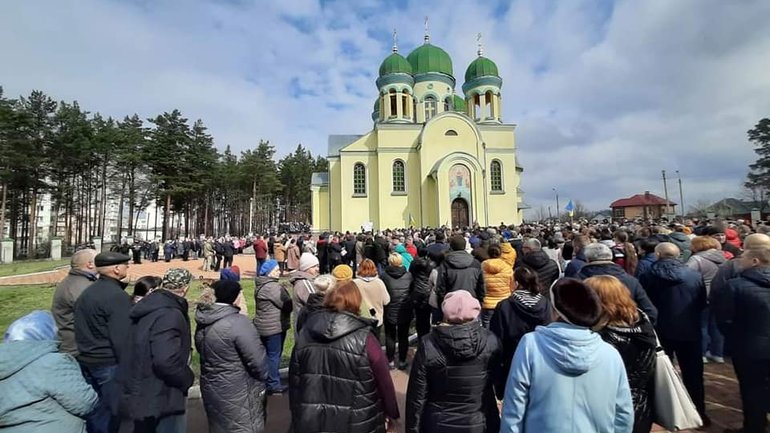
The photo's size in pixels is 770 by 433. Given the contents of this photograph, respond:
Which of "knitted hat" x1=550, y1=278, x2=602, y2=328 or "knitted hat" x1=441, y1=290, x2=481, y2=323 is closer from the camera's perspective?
"knitted hat" x1=550, y1=278, x2=602, y2=328

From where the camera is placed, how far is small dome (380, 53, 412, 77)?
3534cm

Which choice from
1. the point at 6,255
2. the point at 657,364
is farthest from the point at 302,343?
the point at 6,255

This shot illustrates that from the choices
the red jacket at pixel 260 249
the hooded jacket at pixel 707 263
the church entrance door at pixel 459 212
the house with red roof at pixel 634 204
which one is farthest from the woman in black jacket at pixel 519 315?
the house with red roof at pixel 634 204

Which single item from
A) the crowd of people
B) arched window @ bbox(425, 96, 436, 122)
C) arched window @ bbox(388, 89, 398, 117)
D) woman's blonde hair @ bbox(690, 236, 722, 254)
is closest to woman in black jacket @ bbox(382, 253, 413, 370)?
the crowd of people

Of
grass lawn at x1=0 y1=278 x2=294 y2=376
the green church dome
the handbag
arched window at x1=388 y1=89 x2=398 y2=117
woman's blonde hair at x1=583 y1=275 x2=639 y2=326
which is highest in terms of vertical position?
the green church dome

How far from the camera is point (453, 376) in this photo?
253cm

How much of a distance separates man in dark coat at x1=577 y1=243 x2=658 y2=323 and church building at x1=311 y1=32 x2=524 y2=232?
89.1 ft

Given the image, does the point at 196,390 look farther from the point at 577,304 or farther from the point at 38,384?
the point at 577,304

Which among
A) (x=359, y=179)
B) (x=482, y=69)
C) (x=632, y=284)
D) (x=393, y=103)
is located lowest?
(x=632, y=284)

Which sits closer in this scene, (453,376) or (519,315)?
(453,376)

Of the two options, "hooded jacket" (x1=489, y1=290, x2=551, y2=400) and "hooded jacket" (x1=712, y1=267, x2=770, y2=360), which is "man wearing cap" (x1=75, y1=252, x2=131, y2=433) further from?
"hooded jacket" (x1=712, y1=267, x2=770, y2=360)

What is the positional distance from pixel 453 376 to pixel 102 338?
121 inches

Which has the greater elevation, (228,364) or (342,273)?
(342,273)

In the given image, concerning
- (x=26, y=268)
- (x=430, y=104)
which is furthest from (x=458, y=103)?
(x=26, y=268)
